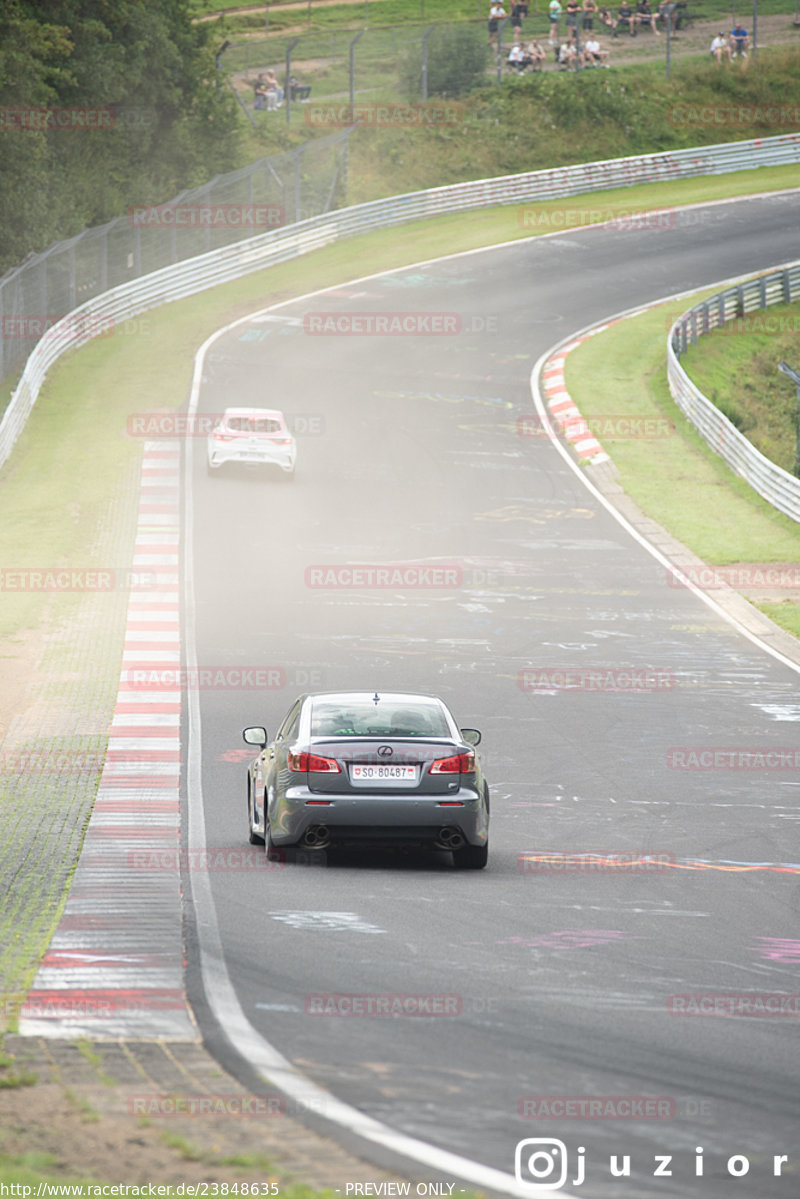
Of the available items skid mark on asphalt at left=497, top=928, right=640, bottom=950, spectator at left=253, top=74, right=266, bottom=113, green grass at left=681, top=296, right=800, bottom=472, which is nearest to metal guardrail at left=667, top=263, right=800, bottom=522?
green grass at left=681, top=296, right=800, bottom=472

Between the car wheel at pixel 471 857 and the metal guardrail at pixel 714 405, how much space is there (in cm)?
2213

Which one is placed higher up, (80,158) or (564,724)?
(80,158)

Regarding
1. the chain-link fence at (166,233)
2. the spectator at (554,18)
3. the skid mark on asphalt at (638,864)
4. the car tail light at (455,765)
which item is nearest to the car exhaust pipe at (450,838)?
the car tail light at (455,765)

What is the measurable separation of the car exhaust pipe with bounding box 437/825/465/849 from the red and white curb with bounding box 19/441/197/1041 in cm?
198

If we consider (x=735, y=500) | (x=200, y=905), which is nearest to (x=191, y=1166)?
(x=200, y=905)

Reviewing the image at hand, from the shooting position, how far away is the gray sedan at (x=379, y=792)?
10.7 meters

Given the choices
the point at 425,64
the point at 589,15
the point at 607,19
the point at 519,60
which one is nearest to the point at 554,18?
the point at 519,60

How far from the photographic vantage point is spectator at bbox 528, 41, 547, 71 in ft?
225

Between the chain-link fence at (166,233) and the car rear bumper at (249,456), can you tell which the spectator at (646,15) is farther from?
the car rear bumper at (249,456)

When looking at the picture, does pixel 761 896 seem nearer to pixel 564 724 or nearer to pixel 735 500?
pixel 564 724

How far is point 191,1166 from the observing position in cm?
527

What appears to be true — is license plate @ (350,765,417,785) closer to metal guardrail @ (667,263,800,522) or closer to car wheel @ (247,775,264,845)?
car wheel @ (247,775,264,845)

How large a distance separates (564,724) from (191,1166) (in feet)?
39.2

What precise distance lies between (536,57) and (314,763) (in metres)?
64.5
